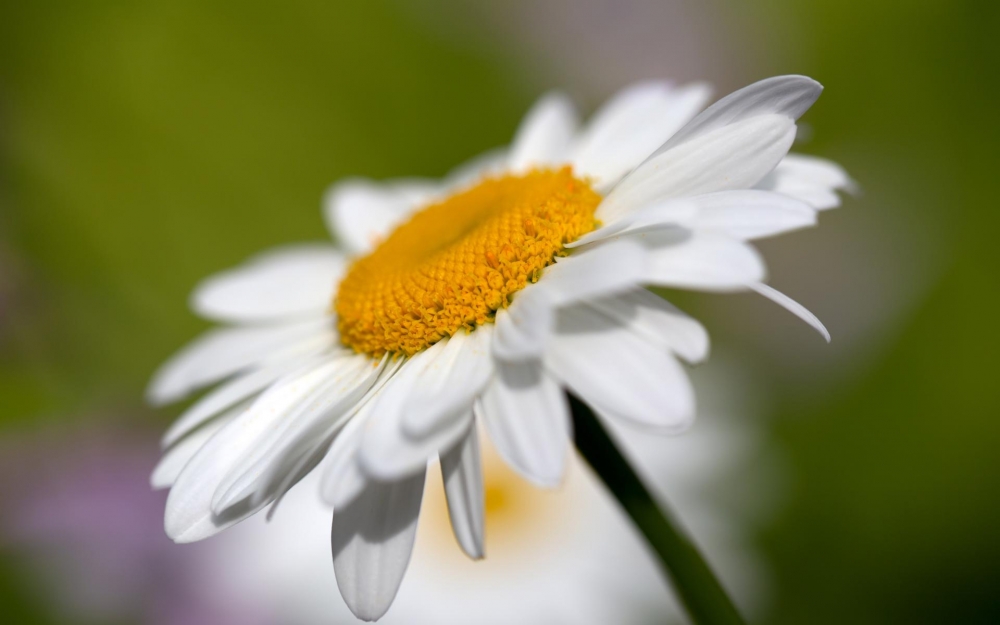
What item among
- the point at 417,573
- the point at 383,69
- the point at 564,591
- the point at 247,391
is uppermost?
the point at 383,69

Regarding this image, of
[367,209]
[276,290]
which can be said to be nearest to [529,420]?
[276,290]

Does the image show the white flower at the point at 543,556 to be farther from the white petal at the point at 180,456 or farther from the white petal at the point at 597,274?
the white petal at the point at 597,274

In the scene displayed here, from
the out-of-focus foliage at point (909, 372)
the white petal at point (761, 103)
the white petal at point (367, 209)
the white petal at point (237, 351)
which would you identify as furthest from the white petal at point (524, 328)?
the out-of-focus foliage at point (909, 372)

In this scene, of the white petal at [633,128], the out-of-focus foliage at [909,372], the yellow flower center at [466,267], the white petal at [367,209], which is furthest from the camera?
the out-of-focus foliage at [909,372]

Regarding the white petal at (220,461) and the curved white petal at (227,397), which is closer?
the white petal at (220,461)

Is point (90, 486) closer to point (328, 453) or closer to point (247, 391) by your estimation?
point (247, 391)

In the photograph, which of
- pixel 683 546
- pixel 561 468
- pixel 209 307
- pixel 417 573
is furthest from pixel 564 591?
pixel 561 468

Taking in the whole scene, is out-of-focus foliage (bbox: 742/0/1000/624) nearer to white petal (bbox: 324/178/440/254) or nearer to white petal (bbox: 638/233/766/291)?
white petal (bbox: 324/178/440/254)
